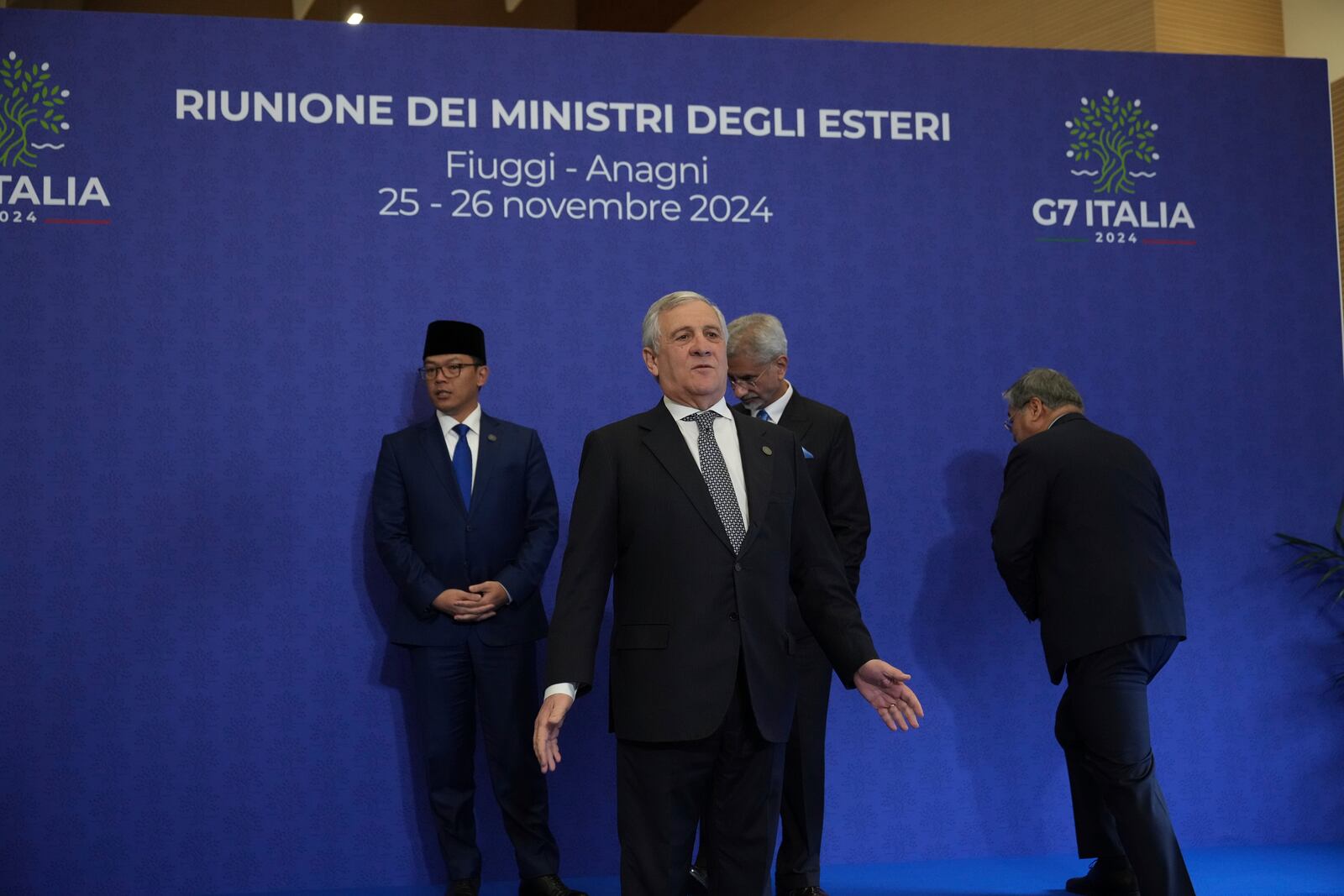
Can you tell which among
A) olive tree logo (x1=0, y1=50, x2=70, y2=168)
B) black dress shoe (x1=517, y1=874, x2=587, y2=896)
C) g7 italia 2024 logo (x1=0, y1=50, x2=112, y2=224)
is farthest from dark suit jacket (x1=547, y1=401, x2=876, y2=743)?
olive tree logo (x1=0, y1=50, x2=70, y2=168)

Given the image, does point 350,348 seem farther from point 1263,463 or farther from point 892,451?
point 1263,463

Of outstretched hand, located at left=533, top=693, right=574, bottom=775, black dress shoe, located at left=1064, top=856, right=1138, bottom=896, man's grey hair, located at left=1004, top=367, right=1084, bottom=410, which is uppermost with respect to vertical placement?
man's grey hair, located at left=1004, top=367, right=1084, bottom=410

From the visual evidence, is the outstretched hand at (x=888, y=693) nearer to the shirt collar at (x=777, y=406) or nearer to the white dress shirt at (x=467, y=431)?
the shirt collar at (x=777, y=406)

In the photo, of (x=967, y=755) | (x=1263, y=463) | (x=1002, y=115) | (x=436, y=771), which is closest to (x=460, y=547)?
(x=436, y=771)

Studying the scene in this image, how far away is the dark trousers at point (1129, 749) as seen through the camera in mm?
3711

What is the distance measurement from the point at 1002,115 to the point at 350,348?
264 centimetres

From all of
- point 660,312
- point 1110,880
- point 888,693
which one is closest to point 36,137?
point 660,312

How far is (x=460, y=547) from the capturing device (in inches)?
176

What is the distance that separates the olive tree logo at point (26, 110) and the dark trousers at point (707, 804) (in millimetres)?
3343

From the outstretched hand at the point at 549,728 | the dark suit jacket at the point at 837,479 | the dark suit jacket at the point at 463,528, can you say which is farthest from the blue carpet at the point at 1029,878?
the outstretched hand at the point at 549,728

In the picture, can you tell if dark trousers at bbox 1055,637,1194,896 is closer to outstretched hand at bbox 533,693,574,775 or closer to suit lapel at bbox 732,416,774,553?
suit lapel at bbox 732,416,774,553

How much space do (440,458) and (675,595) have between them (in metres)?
1.89

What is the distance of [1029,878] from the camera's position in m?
4.75

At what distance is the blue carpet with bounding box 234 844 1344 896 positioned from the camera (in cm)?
455
